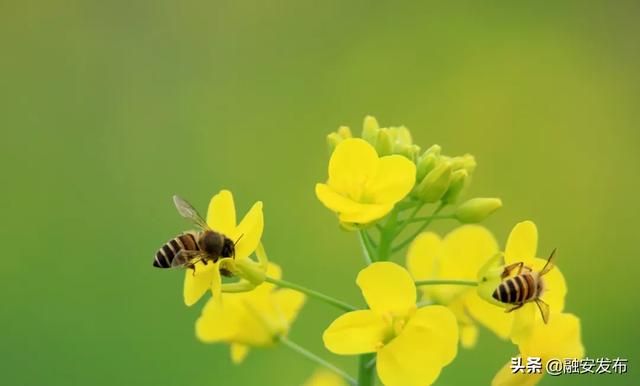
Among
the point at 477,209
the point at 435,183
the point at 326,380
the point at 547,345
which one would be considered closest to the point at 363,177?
the point at 435,183

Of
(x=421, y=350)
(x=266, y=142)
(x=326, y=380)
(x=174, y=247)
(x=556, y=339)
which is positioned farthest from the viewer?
(x=266, y=142)

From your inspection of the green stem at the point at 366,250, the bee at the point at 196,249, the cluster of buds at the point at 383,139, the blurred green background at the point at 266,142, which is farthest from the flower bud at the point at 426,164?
the blurred green background at the point at 266,142

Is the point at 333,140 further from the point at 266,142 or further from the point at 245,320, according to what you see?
the point at 266,142

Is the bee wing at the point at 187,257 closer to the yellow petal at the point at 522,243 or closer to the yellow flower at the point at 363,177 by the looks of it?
the yellow flower at the point at 363,177

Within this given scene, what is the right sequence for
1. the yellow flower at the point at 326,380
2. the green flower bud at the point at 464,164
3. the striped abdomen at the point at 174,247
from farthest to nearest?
the yellow flower at the point at 326,380 < the green flower bud at the point at 464,164 < the striped abdomen at the point at 174,247

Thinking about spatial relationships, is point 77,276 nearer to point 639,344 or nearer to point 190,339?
point 190,339

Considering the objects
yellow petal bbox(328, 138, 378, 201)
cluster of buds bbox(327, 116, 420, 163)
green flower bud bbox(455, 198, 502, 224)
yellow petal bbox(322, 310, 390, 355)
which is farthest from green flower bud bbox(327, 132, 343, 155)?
yellow petal bbox(322, 310, 390, 355)

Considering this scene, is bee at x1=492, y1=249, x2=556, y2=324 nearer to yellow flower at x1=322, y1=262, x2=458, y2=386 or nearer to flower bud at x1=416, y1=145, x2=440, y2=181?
yellow flower at x1=322, y1=262, x2=458, y2=386
